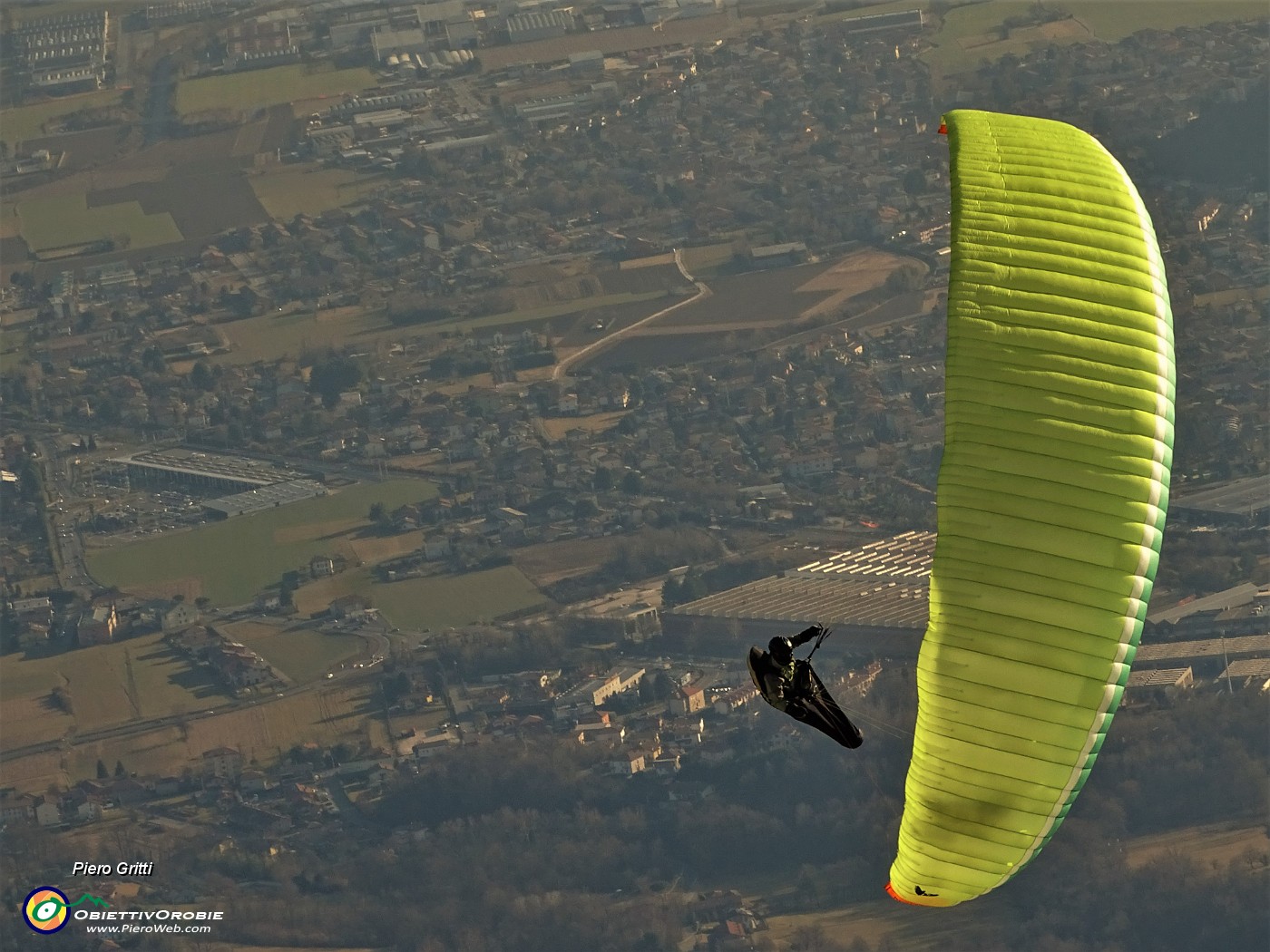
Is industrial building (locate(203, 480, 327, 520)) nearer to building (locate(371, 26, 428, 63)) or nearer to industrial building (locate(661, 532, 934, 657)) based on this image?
industrial building (locate(661, 532, 934, 657))

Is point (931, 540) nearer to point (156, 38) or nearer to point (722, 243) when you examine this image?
point (722, 243)

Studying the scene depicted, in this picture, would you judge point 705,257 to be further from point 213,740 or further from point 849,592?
point 213,740

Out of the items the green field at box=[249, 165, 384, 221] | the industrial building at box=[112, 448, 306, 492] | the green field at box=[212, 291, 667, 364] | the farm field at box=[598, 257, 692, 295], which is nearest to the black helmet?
the industrial building at box=[112, 448, 306, 492]

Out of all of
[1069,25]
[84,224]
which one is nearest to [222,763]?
[84,224]

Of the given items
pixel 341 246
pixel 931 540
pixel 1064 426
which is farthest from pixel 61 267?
pixel 1064 426

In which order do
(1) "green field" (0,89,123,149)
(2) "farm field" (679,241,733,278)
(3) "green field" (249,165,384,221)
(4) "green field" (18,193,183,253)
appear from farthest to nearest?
(1) "green field" (0,89,123,149)
(3) "green field" (249,165,384,221)
(4) "green field" (18,193,183,253)
(2) "farm field" (679,241,733,278)
